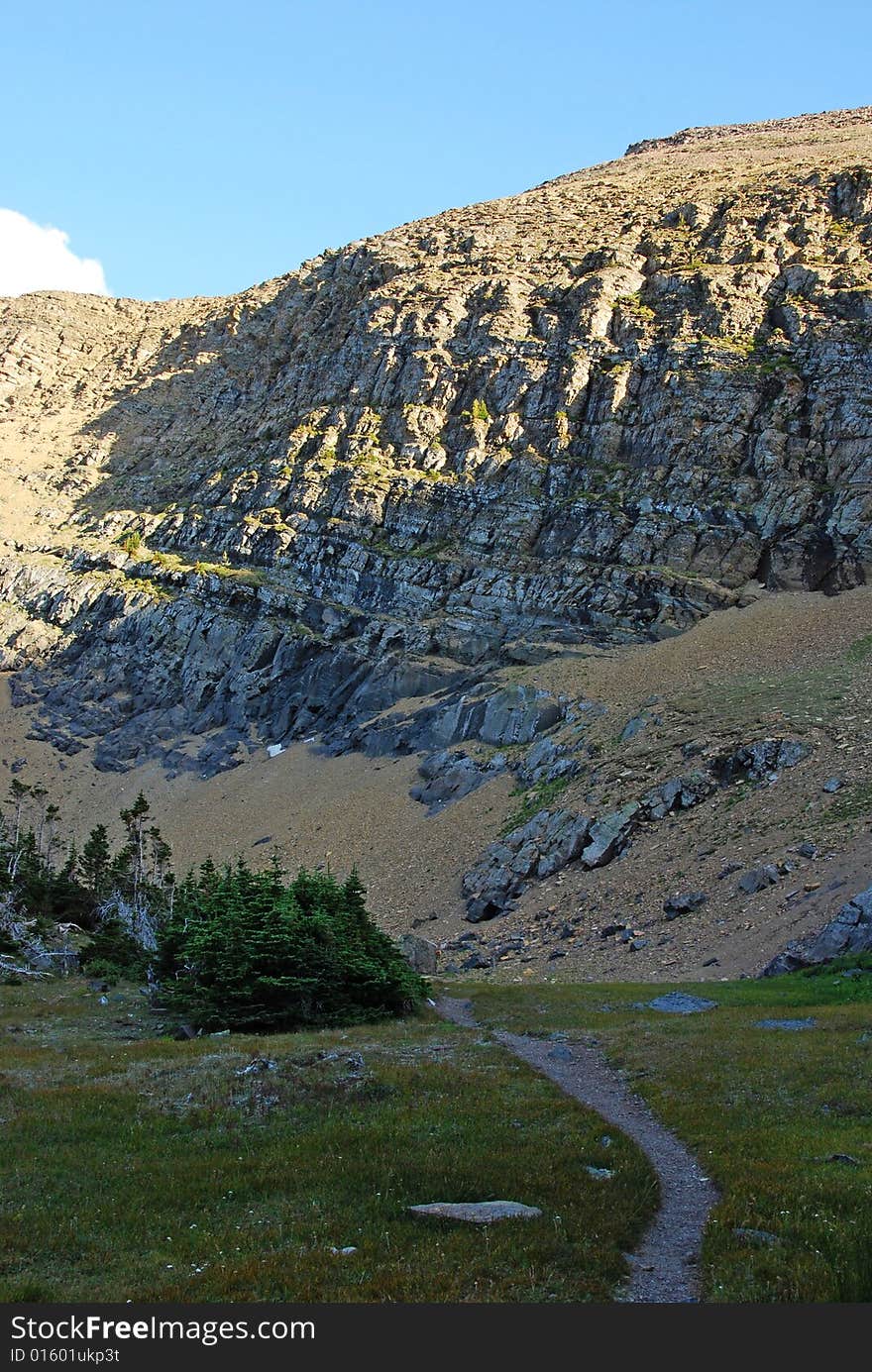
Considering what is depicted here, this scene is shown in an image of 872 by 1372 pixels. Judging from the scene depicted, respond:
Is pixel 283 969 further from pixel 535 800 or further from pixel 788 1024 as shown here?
pixel 535 800

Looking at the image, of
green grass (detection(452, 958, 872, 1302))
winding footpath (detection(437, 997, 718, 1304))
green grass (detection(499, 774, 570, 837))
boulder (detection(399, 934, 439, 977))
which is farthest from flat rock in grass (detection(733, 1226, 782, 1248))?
green grass (detection(499, 774, 570, 837))

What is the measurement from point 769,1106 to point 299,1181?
8.76 metres

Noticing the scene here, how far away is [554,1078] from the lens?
64.5 feet

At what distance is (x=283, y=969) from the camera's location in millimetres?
28078

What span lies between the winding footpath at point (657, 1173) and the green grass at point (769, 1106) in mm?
250

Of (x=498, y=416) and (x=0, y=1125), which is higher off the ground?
(x=498, y=416)

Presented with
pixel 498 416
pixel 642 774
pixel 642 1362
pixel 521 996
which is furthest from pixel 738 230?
pixel 642 1362

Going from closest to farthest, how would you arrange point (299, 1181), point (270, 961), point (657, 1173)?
point (299, 1181)
point (657, 1173)
point (270, 961)

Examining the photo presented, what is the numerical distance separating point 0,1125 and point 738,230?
134 meters

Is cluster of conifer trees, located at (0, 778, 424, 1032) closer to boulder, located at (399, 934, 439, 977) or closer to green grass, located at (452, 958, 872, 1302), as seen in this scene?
green grass, located at (452, 958, 872, 1302)

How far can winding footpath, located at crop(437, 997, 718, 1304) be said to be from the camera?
29.8ft

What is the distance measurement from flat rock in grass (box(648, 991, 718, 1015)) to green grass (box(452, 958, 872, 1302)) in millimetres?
643

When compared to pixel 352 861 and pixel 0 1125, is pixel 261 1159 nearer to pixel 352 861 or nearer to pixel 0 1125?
pixel 0 1125

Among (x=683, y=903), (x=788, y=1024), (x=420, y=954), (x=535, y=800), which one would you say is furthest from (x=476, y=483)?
(x=788, y=1024)
